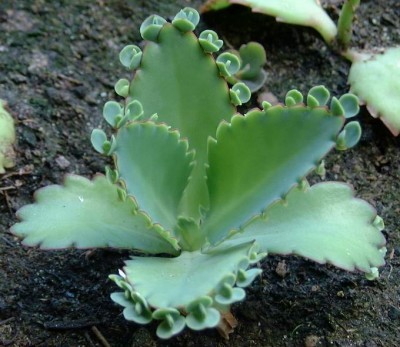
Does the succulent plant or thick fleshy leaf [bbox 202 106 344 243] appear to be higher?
thick fleshy leaf [bbox 202 106 344 243]

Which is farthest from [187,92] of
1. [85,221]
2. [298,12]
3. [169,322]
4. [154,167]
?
[298,12]

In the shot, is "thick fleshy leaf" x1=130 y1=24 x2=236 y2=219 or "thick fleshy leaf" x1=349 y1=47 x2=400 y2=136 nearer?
"thick fleshy leaf" x1=130 y1=24 x2=236 y2=219

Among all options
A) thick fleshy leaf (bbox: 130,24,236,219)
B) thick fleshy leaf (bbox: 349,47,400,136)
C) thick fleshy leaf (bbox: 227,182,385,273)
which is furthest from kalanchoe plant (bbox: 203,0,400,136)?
thick fleshy leaf (bbox: 130,24,236,219)

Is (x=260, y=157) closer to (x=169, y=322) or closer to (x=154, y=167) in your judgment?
(x=154, y=167)

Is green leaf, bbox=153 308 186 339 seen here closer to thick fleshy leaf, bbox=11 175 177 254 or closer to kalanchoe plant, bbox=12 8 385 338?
kalanchoe plant, bbox=12 8 385 338

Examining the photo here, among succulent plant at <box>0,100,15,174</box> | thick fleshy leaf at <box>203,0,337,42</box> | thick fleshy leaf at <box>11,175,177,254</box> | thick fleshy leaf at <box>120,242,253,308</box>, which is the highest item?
thick fleshy leaf at <box>203,0,337,42</box>

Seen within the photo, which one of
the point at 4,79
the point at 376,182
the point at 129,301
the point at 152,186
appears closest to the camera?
the point at 129,301

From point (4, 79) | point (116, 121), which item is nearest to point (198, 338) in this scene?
point (116, 121)

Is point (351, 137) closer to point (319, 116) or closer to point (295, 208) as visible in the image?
point (319, 116)
